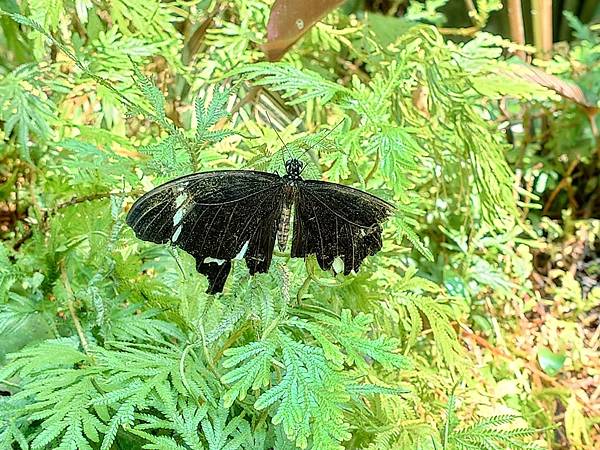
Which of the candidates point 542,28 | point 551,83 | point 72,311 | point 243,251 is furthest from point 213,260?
point 542,28

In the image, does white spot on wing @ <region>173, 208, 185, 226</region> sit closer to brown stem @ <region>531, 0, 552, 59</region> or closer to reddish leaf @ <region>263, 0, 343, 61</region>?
reddish leaf @ <region>263, 0, 343, 61</region>

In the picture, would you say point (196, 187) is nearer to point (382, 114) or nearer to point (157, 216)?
point (157, 216)

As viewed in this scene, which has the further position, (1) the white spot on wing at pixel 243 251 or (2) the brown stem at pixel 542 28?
(2) the brown stem at pixel 542 28

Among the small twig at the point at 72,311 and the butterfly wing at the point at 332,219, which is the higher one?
the butterfly wing at the point at 332,219

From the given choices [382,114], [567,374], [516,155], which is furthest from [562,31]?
[382,114]

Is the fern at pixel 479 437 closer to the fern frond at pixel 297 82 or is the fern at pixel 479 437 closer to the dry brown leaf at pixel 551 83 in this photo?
the fern frond at pixel 297 82

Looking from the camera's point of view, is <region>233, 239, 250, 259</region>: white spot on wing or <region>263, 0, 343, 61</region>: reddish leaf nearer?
<region>233, 239, 250, 259</region>: white spot on wing

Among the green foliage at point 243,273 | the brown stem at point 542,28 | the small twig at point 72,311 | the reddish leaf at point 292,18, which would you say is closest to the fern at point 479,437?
the green foliage at point 243,273

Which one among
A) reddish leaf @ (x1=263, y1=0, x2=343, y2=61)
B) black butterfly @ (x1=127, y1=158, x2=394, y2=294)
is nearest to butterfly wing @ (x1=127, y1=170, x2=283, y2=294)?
black butterfly @ (x1=127, y1=158, x2=394, y2=294)
